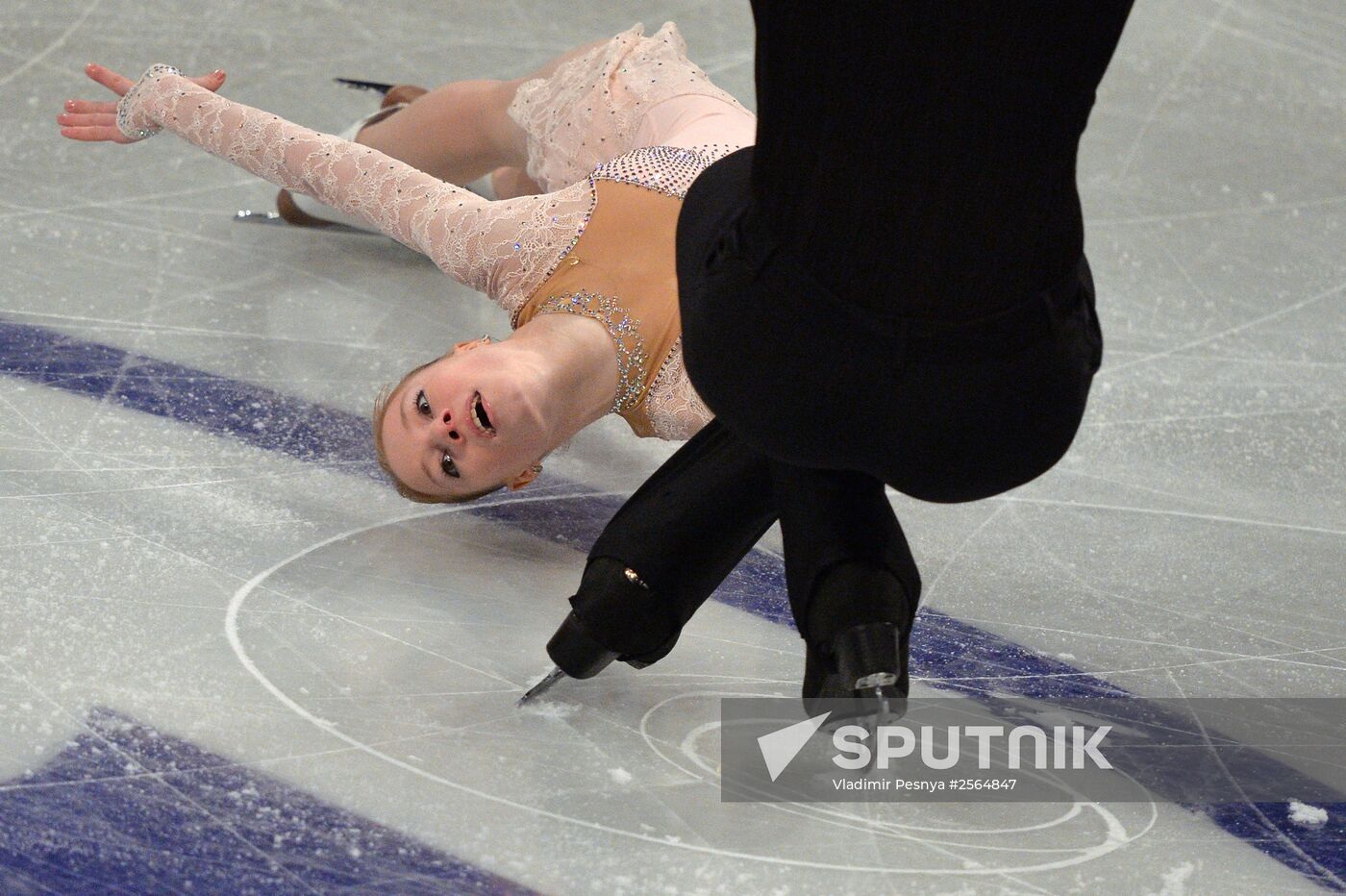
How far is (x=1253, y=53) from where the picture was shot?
3.96 meters

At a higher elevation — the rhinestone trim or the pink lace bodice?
the pink lace bodice

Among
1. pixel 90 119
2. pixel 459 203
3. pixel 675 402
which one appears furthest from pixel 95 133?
pixel 675 402

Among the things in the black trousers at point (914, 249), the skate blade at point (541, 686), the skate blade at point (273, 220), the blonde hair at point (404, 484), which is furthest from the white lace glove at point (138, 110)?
the black trousers at point (914, 249)

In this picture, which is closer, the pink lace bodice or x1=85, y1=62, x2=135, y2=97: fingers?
the pink lace bodice

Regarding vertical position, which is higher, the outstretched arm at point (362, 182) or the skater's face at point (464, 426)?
the outstretched arm at point (362, 182)

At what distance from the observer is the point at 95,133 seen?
8.22ft

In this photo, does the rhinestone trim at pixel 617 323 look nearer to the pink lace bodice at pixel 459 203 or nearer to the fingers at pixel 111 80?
the pink lace bodice at pixel 459 203

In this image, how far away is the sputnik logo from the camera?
65.3 inches

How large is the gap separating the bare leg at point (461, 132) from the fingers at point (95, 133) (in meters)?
0.51

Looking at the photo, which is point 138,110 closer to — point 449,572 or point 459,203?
point 459,203

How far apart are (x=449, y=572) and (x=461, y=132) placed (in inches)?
43.0

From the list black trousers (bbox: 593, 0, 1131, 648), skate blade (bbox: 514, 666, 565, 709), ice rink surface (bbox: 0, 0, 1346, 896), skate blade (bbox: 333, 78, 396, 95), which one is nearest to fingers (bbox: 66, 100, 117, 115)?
ice rink surface (bbox: 0, 0, 1346, 896)

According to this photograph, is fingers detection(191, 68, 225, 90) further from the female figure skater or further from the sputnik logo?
the sputnik logo

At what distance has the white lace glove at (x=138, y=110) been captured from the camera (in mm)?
2379
